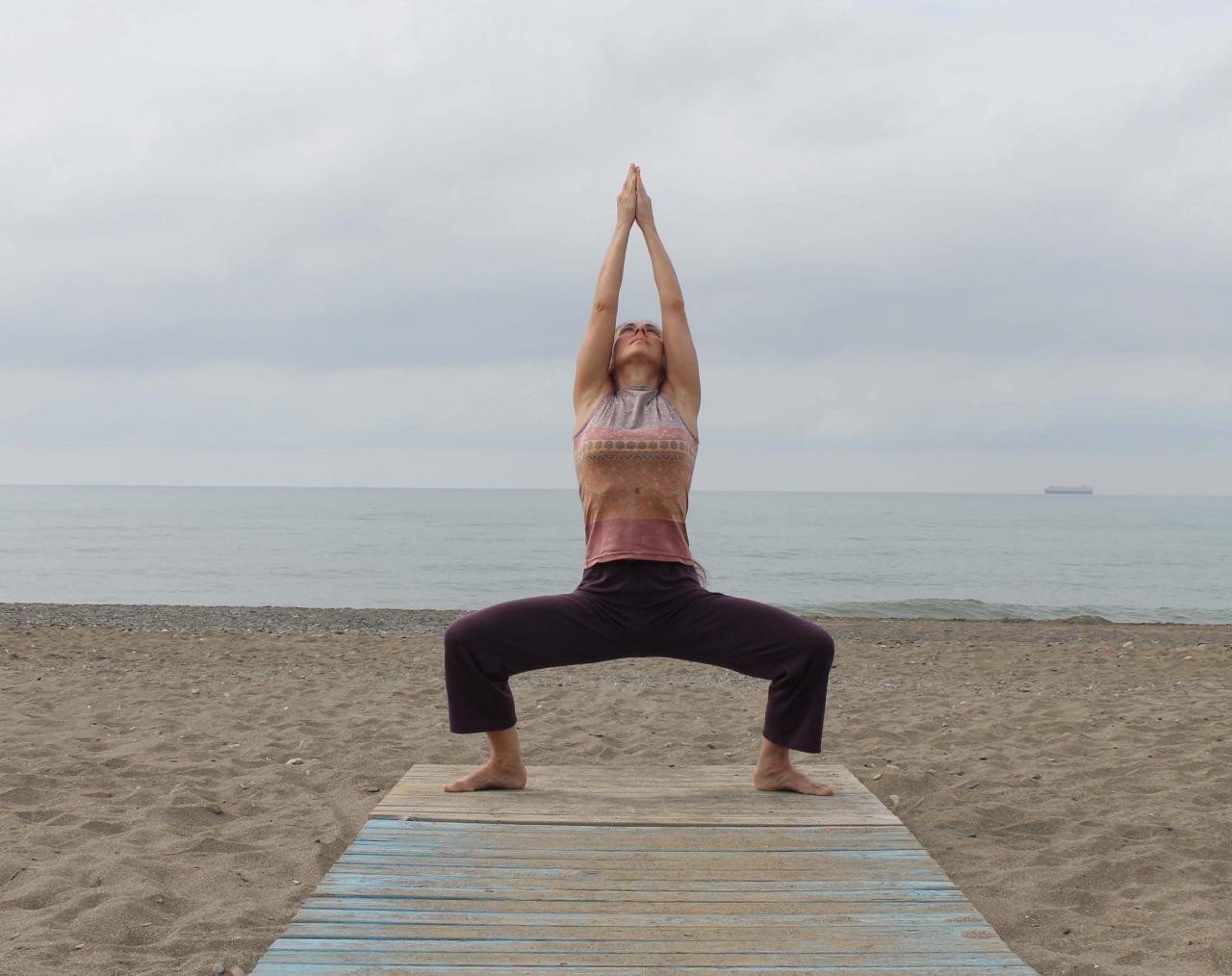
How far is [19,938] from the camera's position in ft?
11.4

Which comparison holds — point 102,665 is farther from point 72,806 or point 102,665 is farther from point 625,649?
point 625,649

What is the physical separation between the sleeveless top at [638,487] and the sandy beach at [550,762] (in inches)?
52.9

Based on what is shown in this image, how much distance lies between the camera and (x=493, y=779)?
14.9 feet

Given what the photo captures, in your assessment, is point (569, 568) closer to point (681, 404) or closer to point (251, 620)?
point (251, 620)

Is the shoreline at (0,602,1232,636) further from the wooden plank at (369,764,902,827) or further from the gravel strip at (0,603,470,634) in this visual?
the wooden plank at (369,764,902,827)

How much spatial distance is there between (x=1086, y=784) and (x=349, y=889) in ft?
14.1

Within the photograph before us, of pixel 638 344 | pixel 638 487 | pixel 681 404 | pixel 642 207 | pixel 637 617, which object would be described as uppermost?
pixel 642 207

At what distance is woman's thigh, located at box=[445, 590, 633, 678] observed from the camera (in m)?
4.21

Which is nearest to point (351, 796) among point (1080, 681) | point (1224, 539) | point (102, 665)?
point (102, 665)

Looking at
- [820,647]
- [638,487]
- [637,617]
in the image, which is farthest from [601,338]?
[820,647]

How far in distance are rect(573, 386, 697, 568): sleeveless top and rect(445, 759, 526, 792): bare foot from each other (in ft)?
3.25

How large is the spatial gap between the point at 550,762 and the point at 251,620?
13.3 m

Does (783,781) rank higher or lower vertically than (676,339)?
lower

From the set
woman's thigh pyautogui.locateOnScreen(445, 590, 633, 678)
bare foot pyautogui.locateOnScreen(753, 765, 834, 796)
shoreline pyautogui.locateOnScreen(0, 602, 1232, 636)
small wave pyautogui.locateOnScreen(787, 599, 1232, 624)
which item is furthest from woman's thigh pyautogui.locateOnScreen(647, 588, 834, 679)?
small wave pyautogui.locateOnScreen(787, 599, 1232, 624)
